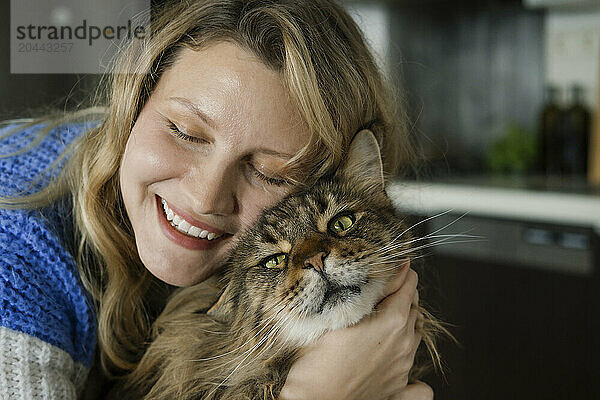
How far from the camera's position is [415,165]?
50.4 inches

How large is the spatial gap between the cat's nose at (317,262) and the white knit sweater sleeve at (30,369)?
0.38 m

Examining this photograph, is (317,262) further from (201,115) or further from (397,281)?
(201,115)

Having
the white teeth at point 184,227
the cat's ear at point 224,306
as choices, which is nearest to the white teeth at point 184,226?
the white teeth at point 184,227

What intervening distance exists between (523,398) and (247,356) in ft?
4.76

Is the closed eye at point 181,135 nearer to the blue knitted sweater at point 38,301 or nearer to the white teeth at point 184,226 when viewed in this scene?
the white teeth at point 184,226

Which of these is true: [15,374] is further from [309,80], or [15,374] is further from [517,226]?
[517,226]

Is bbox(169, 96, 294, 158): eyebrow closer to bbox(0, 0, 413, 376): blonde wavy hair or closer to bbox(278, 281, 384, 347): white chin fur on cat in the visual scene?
bbox(0, 0, 413, 376): blonde wavy hair

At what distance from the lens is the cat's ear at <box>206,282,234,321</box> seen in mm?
953

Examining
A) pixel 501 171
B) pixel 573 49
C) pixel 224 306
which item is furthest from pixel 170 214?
pixel 573 49

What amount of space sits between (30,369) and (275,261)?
36 cm

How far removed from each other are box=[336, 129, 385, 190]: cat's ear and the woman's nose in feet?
0.66

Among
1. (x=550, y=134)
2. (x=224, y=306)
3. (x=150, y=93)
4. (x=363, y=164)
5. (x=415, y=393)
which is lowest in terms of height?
(x=415, y=393)

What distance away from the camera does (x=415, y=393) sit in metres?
0.98

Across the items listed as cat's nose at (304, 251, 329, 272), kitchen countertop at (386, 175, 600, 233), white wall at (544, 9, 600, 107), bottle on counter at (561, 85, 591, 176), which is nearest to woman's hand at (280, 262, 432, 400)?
cat's nose at (304, 251, 329, 272)
